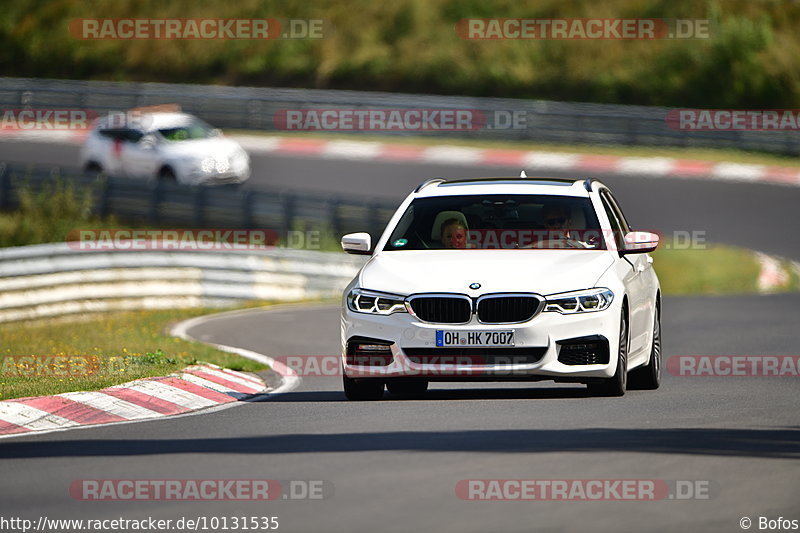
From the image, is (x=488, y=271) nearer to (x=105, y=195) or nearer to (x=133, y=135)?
(x=105, y=195)

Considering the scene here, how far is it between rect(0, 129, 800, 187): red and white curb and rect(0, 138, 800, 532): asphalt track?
2264 centimetres

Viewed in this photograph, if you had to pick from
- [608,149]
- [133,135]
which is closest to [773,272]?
[608,149]

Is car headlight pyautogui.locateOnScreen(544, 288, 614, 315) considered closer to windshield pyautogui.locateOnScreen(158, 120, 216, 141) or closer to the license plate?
the license plate

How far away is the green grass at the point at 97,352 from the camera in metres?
13.4

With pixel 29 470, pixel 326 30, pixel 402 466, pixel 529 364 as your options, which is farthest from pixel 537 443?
pixel 326 30

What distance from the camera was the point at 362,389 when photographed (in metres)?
12.0

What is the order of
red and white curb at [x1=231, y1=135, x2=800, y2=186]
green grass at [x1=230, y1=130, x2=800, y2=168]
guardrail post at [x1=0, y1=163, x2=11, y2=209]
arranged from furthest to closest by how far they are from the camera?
green grass at [x1=230, y1=130, x2=800, y2=168] < red and white curb at [x1=231, y1=135, x2=800, y2=186] < guardrail post at [x1=0, y1=163, x2=11, y2=209]

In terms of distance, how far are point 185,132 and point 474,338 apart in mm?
24560

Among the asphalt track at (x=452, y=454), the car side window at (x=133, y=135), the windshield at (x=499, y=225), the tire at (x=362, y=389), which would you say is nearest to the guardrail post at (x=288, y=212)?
the car side window at (x=133, y=135)

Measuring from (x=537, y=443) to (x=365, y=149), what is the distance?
99.5 ft

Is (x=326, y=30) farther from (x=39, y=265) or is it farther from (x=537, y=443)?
(x=537, y=443)

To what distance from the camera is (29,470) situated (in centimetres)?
905

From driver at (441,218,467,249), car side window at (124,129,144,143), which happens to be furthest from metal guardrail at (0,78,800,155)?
driver at (441,218,467,249)

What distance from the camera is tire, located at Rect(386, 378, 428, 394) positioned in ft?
41.4
